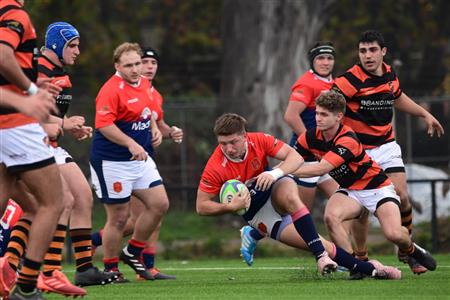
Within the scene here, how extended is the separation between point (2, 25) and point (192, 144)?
13175 millimetres

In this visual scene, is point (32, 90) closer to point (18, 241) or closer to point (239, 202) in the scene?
point (18, 241)

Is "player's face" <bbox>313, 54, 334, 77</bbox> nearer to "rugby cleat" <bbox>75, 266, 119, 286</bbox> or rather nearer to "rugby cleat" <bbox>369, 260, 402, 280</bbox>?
"rugby cleat" <bbox>369, 260, 402, 280</bbox>

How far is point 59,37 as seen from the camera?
1098cm

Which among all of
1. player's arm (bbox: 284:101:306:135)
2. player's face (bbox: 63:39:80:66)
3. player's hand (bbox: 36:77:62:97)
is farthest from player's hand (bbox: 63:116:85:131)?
player's arm (bbox: 284:101:306:135)

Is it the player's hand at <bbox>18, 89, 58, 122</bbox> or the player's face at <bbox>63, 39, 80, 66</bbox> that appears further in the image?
the player's face at <bbox>63, 39, 80, 66</bbox>

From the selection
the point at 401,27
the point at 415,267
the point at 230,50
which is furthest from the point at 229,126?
the point at 401,27

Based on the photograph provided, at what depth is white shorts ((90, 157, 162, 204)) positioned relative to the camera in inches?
467

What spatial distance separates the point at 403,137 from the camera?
809 inches

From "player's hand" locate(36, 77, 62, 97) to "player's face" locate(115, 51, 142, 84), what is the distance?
142cm

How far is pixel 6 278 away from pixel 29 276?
496 mm

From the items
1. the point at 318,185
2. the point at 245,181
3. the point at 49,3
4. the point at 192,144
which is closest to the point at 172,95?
the point at 49,3

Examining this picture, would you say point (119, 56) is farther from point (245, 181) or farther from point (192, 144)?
point (192, 144)

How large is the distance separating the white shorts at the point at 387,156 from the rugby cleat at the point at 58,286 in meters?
3.73

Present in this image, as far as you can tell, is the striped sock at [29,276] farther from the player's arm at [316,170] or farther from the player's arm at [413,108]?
A: the player's arm at [413,108]
